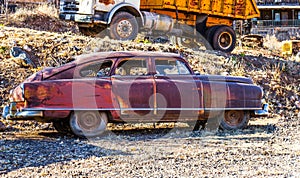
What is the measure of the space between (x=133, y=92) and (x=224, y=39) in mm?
10147

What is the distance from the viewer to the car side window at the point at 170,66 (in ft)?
31.1

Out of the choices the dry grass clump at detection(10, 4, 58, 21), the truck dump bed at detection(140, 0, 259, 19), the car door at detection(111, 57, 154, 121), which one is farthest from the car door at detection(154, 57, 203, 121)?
the dry grass clump at detection(10, 4, 58, 21)

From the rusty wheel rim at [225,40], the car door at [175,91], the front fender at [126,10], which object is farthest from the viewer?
the rusty wheel rim at [225,40]

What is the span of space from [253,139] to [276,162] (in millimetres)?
2052

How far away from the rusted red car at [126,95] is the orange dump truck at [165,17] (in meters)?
6.21

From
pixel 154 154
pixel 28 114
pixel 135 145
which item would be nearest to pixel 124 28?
pixel 28 114

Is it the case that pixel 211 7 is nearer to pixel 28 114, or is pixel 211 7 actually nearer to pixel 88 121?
pixel 88 121

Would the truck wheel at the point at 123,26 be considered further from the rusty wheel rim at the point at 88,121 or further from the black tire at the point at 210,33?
the rusty wheel rim at the point at 88,121

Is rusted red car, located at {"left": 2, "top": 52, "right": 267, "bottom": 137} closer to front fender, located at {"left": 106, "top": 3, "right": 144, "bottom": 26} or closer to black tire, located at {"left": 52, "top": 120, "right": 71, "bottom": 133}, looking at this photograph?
black tire, located at {"left": 52, "top": 120, "right": 71, "bottom": 133}

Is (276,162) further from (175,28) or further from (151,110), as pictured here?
(175,28)

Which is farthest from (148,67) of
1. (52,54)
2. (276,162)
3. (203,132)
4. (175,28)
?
(175,28)

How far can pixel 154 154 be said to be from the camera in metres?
7.08

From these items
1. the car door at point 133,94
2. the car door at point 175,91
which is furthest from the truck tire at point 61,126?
the car door at point 175,91

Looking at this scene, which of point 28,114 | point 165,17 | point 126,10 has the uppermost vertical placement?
point 126,10
